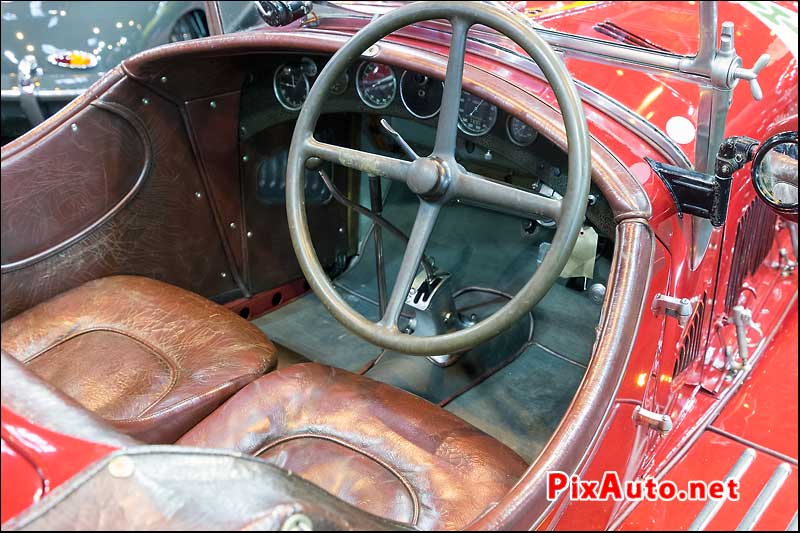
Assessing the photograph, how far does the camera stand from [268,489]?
959 millimetres

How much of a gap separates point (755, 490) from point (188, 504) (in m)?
1.22

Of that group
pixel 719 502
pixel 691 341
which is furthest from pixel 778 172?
pixel 719 502

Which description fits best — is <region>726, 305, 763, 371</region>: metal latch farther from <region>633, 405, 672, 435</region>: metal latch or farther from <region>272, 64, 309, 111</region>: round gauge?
<region>272, 64, 309, 111</region>: round gauge

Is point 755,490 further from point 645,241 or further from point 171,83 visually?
point 171,83

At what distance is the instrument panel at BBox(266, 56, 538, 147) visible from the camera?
67.4 inches

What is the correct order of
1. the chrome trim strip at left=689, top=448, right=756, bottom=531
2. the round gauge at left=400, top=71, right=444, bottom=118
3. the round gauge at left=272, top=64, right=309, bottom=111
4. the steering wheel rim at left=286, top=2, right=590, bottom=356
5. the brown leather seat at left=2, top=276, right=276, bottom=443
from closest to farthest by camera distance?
the steering wheel rim at left=286, top=2, right=590, bottom=356 → the chrome trim strip at left=689, top=448, right=756, bottom=531 → the brown leather seat at left=2, top=276, right=276, bottom=443 → the round gauge at left=400, top=71, right=444, bottom=118 → the round gauge at left=272, top=64, right=309, bottom=111

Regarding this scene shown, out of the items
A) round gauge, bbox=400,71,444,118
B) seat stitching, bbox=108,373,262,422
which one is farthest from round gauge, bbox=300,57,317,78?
seat stitching, bbox=108,373,262,422

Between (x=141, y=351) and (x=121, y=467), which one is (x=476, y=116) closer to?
(x=141, y=351)

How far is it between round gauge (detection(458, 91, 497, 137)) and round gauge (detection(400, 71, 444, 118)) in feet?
0.24

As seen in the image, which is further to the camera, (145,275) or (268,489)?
(145,275)

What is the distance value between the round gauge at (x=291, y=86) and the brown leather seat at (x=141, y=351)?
0.65 meters

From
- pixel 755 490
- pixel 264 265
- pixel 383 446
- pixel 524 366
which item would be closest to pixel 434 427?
pixel 383 446

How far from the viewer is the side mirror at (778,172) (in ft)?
4.67

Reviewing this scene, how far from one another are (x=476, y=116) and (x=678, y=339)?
69 centimetres
